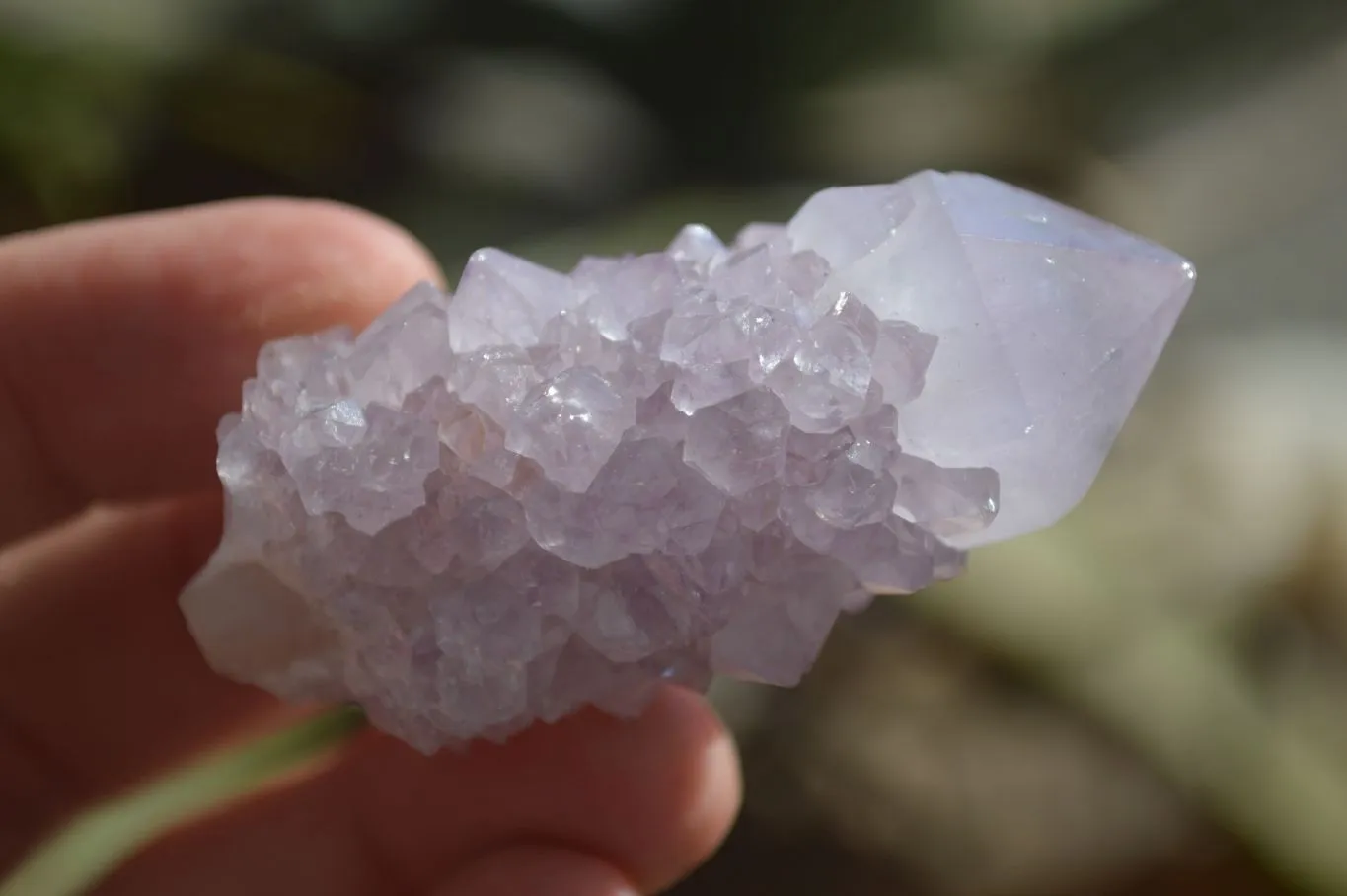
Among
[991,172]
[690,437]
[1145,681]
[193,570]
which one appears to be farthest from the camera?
[991,172]

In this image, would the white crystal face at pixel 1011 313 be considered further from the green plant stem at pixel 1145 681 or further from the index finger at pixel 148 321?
the green plant stem at pixel 1145 681

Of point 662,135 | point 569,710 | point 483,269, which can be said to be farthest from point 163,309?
point 662,135

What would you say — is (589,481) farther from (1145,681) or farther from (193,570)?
(1145,681)

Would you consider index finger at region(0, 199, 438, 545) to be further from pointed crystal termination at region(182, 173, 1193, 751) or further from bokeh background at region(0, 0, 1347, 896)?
bokeh background at region(0, 0, 1347, 896)

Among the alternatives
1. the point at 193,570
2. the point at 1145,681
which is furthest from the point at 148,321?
the point at 1145,681

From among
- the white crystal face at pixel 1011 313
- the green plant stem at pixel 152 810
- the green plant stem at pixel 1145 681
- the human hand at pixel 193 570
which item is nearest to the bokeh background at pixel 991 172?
the green plant stem at pixel 1145 681

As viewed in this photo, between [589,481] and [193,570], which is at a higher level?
[589,481]

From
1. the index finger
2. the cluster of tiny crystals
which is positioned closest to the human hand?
the index finger
